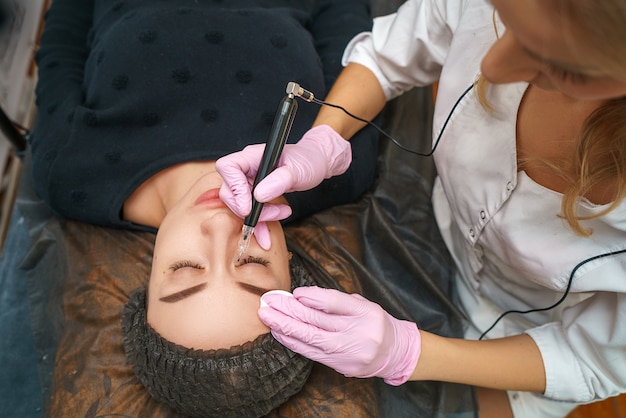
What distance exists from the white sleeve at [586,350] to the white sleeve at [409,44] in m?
0.65

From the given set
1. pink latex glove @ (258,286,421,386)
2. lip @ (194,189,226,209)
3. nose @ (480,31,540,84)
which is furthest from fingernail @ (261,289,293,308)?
nose @ (480,31,540,84)

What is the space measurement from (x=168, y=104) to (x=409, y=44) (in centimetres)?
63

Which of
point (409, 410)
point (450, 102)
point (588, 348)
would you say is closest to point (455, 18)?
→ point (450, 102)

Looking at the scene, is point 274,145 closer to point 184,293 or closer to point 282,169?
point 282,169

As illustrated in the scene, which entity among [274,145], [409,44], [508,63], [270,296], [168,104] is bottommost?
[270,296]

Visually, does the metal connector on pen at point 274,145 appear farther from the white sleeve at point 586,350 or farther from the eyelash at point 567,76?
the white sleeve at point 586,350

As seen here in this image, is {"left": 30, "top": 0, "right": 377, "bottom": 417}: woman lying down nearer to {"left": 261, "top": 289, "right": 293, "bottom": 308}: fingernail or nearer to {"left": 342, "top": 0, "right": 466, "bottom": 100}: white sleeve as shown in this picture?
{"left": 261, "top": 289, "right": 293, "bottom": 308}: fingernail

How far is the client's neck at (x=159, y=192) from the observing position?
130 cm

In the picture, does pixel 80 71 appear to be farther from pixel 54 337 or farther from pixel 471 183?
pixel 471 183

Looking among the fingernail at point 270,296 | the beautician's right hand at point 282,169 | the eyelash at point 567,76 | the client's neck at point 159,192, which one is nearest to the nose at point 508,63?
the eyelash at point 567,76

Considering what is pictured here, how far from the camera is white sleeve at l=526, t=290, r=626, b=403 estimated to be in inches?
38.2

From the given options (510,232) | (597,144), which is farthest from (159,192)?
(597,144)

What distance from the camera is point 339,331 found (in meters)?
1.01

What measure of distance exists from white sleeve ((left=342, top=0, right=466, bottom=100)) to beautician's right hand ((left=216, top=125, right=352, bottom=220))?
247mm
